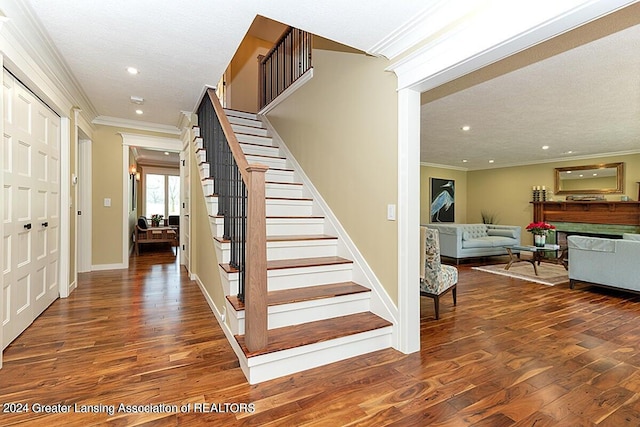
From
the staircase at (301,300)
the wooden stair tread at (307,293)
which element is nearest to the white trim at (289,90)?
the staircase at (301,300)

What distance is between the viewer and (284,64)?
194 inches

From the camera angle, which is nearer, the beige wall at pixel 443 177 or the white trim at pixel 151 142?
the white trim at pixel 151 142

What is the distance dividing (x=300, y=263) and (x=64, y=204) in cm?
292

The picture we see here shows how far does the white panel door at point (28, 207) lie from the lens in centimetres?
243

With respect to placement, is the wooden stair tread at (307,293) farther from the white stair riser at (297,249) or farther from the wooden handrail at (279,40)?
the wooden handrail at (279,40)

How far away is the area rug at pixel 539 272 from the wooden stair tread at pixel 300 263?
3.61 m

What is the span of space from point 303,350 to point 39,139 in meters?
3.12

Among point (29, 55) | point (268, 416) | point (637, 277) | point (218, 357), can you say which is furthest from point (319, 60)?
point (637, 277)

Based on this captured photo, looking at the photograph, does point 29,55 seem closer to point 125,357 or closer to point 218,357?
point 125,357

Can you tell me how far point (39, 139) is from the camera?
302 cm

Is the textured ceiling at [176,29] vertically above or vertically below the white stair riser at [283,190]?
above

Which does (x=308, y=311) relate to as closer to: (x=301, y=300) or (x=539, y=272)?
(x=301, y=300)

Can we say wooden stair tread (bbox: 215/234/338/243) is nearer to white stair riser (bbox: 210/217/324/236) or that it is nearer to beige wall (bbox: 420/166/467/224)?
white stair riser (bbox: 210/217/324/236)

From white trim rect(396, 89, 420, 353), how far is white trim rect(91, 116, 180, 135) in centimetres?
457
